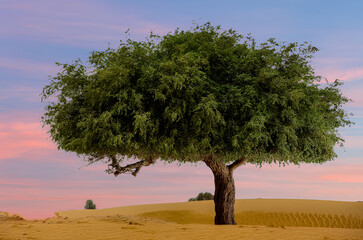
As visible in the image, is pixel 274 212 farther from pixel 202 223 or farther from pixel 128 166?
pixel 128 166

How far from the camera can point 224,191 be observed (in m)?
20.6

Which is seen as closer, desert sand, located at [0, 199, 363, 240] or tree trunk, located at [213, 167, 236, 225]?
desert sand, located at [0, 199, 363, 240]

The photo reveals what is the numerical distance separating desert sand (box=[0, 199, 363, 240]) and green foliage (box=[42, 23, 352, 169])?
3438mm

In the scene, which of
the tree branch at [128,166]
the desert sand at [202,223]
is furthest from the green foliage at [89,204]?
the tree branch at [128,166]

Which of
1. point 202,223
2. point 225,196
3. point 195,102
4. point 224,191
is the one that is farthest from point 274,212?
point 195,102

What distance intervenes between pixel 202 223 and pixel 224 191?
26.2ft

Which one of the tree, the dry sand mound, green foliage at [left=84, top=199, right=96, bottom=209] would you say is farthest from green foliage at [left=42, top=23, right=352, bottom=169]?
A: green foliage at [left=84, top=199, right=96, bottom=209]

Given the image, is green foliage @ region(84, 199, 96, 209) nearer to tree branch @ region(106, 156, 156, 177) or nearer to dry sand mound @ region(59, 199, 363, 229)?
dry sand mound @ region(59, 199, 363, 229)

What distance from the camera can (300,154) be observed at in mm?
18516

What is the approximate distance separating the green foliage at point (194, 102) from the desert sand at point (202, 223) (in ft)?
11.3

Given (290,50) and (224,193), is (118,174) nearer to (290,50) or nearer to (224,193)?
(224,193)

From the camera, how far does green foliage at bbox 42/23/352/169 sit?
15.8 metres

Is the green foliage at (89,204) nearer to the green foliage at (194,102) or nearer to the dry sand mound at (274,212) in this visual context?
the dry sand mound at (274,212)

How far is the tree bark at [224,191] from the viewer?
67.2ft
